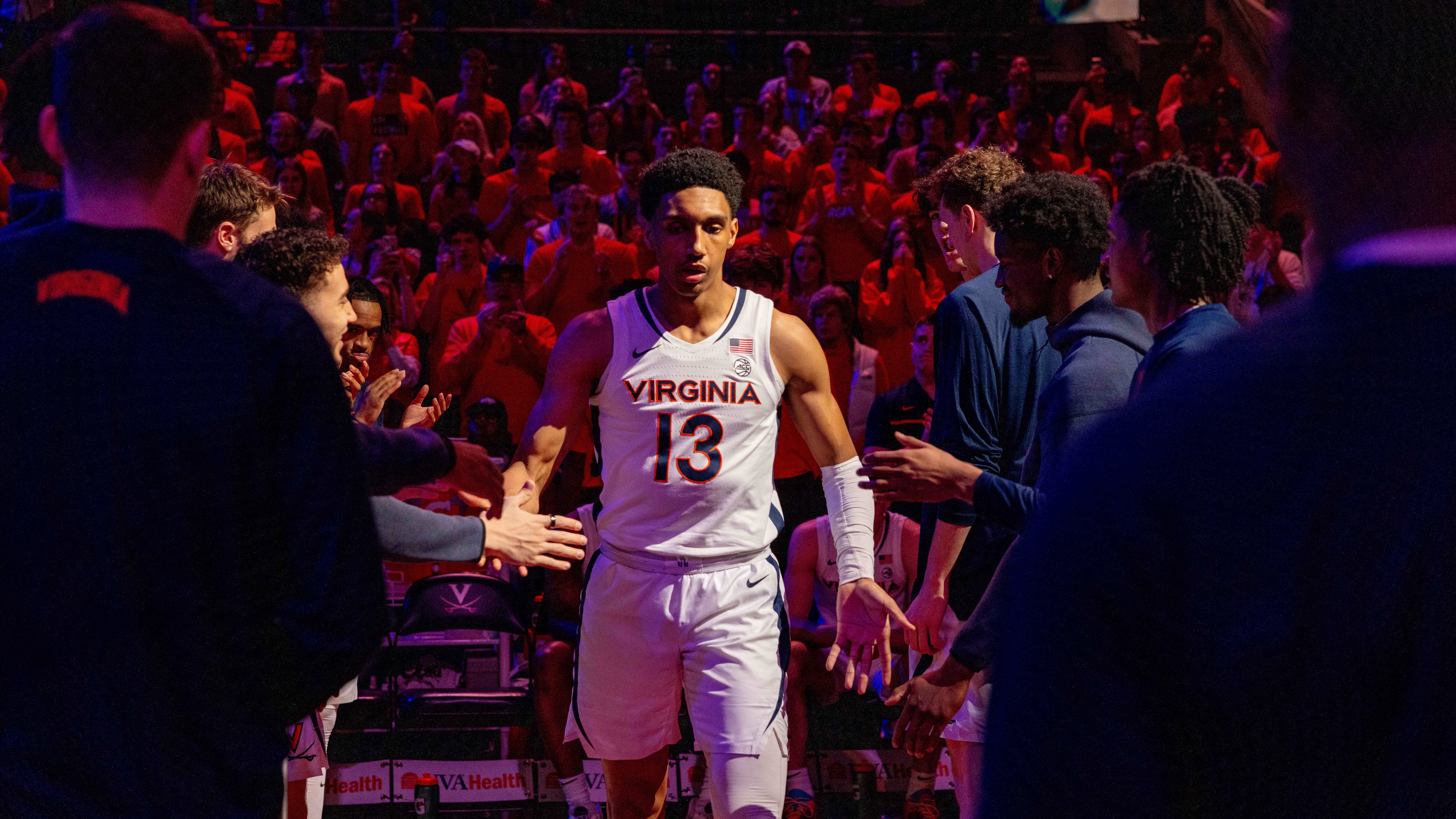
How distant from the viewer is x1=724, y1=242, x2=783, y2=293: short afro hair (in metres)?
6.48

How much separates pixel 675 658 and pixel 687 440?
69cm

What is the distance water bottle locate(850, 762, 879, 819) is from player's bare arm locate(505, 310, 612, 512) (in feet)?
6.86

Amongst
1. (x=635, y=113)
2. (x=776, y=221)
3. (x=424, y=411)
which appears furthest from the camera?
(x=635, y=113)

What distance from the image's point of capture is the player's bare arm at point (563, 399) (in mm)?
3984

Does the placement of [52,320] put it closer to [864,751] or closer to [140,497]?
[140,497]

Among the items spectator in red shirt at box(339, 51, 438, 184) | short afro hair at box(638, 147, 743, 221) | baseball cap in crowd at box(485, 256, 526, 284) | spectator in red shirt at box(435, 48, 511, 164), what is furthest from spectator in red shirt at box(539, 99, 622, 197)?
short afro hair at box(638, 147, 743, 221)

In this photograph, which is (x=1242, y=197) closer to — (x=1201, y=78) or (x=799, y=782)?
(x=799, y=782)

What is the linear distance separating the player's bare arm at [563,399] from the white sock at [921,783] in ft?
7.22

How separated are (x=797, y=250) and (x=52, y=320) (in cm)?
593

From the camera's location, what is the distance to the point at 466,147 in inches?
360

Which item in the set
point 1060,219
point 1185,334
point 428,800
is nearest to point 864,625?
point 1060,219

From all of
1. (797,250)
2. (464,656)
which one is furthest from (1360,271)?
(797,250)

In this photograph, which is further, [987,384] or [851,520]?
[851,520]

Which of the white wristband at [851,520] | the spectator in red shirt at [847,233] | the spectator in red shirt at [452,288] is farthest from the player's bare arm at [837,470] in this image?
the spectator in red shirt at [847,233]
